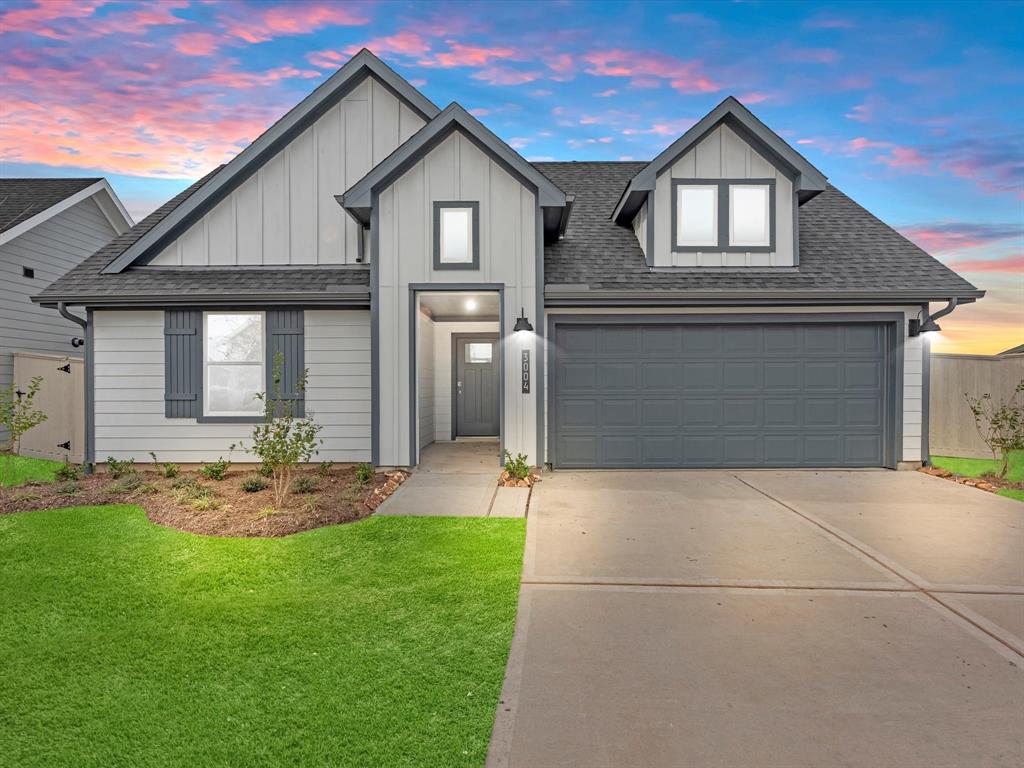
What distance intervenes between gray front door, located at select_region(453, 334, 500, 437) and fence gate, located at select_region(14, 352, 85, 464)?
7404mm

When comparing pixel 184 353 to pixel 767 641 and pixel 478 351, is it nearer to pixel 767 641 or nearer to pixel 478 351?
pixel 478 351

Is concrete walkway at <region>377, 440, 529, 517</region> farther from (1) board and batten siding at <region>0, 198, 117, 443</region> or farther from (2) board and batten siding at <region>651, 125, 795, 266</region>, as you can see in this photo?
(1) board and batten siding at <region>0, 198, 117, 443</region>

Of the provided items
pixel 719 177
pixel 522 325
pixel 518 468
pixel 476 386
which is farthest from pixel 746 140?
pixel 476 386

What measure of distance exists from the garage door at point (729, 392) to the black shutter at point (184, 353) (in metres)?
6.18

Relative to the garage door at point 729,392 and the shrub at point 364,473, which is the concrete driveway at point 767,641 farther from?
the shrub at point 364,473

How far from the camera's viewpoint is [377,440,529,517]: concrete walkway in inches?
255

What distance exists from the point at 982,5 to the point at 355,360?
1438 cm

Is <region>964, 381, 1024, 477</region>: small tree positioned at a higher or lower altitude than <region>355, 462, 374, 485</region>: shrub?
higher

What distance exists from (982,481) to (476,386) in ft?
31.2

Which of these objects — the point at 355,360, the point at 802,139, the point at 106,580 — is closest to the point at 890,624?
the point at 106,580

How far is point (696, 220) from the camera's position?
9.66 metres

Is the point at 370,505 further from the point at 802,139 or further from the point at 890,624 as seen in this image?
the point at 802,139

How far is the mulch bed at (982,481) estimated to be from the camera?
25.8ft

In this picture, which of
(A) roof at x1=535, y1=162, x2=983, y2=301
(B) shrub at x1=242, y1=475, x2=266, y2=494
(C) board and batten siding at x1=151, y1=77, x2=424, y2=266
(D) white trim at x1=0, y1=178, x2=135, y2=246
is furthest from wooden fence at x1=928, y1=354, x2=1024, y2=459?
(D) white trim at x1=0, y1=178, x2=135, y2=246
